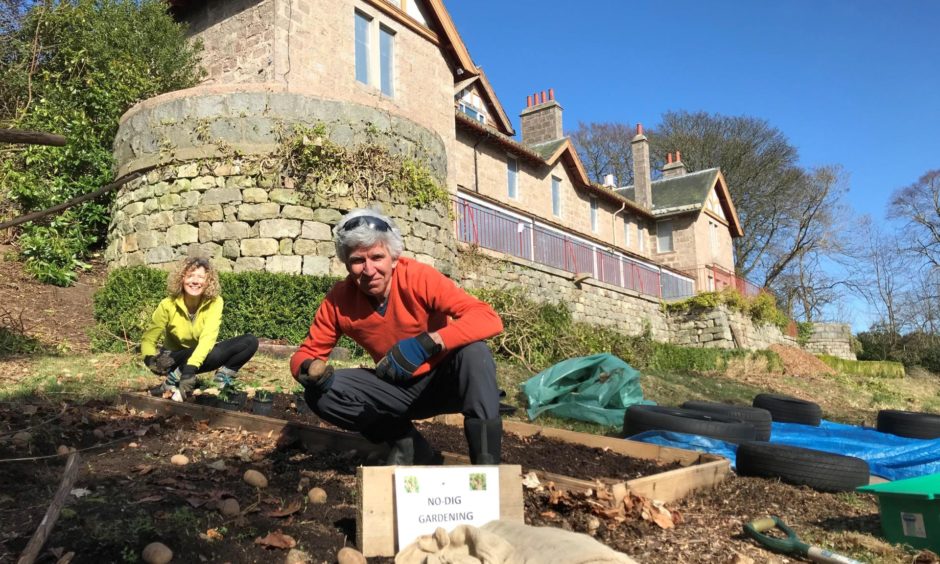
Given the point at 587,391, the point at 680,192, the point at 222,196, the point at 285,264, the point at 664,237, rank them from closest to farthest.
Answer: the point at 587,391, the point at 285,264, the point at 222,196, the point at 664,237, the point at 680,192

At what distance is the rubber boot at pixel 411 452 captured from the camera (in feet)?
10.6

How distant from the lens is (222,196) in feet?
34.0

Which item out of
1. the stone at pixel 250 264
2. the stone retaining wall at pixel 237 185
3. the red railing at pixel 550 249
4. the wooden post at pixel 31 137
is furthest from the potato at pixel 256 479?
the red railing at pixel 550 249

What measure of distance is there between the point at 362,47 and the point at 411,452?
13.4 meters

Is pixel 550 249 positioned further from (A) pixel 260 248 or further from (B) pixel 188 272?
(B) pixel 188 272

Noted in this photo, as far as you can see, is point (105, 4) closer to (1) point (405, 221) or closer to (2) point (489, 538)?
(1) point (405, 221)

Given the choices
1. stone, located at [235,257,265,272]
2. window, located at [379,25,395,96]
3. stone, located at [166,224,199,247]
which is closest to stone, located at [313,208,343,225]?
stone, located at [235,257,265,272]

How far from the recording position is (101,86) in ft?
40.8

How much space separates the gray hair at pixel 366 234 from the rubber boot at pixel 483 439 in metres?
0.85

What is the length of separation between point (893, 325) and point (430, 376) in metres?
36.6

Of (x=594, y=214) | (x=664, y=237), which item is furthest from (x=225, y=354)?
(x=664, y=237)

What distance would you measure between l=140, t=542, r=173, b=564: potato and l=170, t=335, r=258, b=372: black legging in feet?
10.6

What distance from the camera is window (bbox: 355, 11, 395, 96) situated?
15.0 metres

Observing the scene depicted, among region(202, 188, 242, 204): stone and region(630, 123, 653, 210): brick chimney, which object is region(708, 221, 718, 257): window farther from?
region(202, 188, 242, 204): stone
